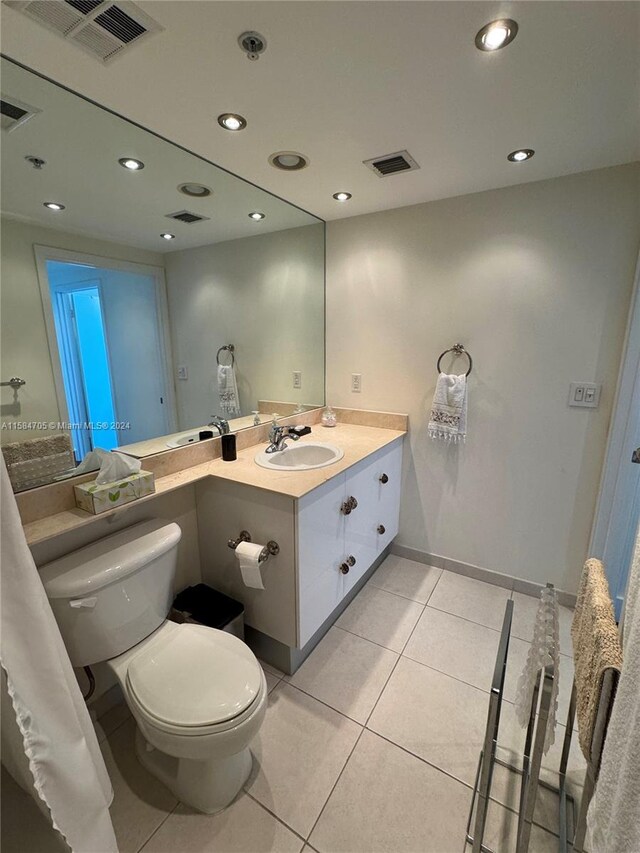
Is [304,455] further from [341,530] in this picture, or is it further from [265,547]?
[265,547]

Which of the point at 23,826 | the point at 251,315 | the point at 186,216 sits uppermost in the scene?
the point at 186,216

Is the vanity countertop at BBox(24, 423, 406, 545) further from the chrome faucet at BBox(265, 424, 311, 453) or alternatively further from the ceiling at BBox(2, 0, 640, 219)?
the ceiling at BBox(2, 0, 640, 219)

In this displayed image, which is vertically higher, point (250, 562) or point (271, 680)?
point (250, 562)

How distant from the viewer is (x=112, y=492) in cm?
125

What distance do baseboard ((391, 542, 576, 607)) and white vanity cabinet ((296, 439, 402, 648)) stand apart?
294 millimetres

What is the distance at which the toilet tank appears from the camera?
1101 millimetres

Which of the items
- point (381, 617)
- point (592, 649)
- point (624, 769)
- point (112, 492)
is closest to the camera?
point (624, 769)

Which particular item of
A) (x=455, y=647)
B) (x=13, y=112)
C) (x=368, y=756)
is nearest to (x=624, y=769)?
(x=368, y=756)

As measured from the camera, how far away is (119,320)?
4.85 feet

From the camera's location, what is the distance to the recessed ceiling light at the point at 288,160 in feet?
5.13

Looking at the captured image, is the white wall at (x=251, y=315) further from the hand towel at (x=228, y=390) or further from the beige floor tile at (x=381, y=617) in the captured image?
the beige floor tile at (x=381, y=617)

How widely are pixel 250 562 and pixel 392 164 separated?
181 cm

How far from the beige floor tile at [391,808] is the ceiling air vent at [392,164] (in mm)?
2342

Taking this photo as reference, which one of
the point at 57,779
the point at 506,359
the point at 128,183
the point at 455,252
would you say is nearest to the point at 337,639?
the point at 57,779
